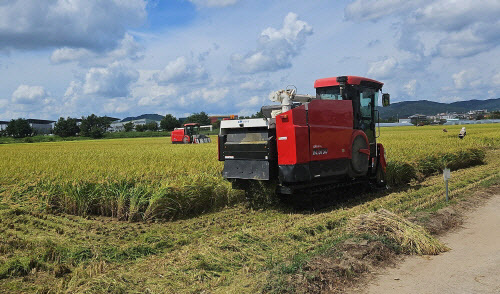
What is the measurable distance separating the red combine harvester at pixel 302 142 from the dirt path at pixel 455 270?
2.98m

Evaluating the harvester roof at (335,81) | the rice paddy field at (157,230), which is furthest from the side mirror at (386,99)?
the rice paddy field at (157,230)

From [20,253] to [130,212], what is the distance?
2.29 meters

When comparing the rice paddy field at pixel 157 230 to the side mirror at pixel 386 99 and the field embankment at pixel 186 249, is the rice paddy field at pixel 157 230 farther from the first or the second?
the side mirror at pixel 386 99

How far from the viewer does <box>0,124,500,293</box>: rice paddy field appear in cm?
476

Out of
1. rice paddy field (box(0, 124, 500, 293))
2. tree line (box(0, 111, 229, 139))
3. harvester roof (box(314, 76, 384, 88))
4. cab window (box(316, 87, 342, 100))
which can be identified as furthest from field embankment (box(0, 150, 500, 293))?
tree line (box(0, 111, 229, 139))

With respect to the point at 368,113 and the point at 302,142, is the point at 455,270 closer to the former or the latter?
the point at 302,142

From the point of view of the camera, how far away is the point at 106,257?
5.68 metres

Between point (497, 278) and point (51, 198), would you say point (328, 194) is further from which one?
point (51, 198)

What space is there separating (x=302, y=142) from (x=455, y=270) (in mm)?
3877

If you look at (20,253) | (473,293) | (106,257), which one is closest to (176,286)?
(106,257)

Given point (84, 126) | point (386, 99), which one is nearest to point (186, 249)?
point (386, 99)

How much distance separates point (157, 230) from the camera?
7.20 meters

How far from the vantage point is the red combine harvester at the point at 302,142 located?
8.21 m

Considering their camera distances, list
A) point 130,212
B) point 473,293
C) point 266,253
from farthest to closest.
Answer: point 130,212 < point 266,253 < point 473,293
